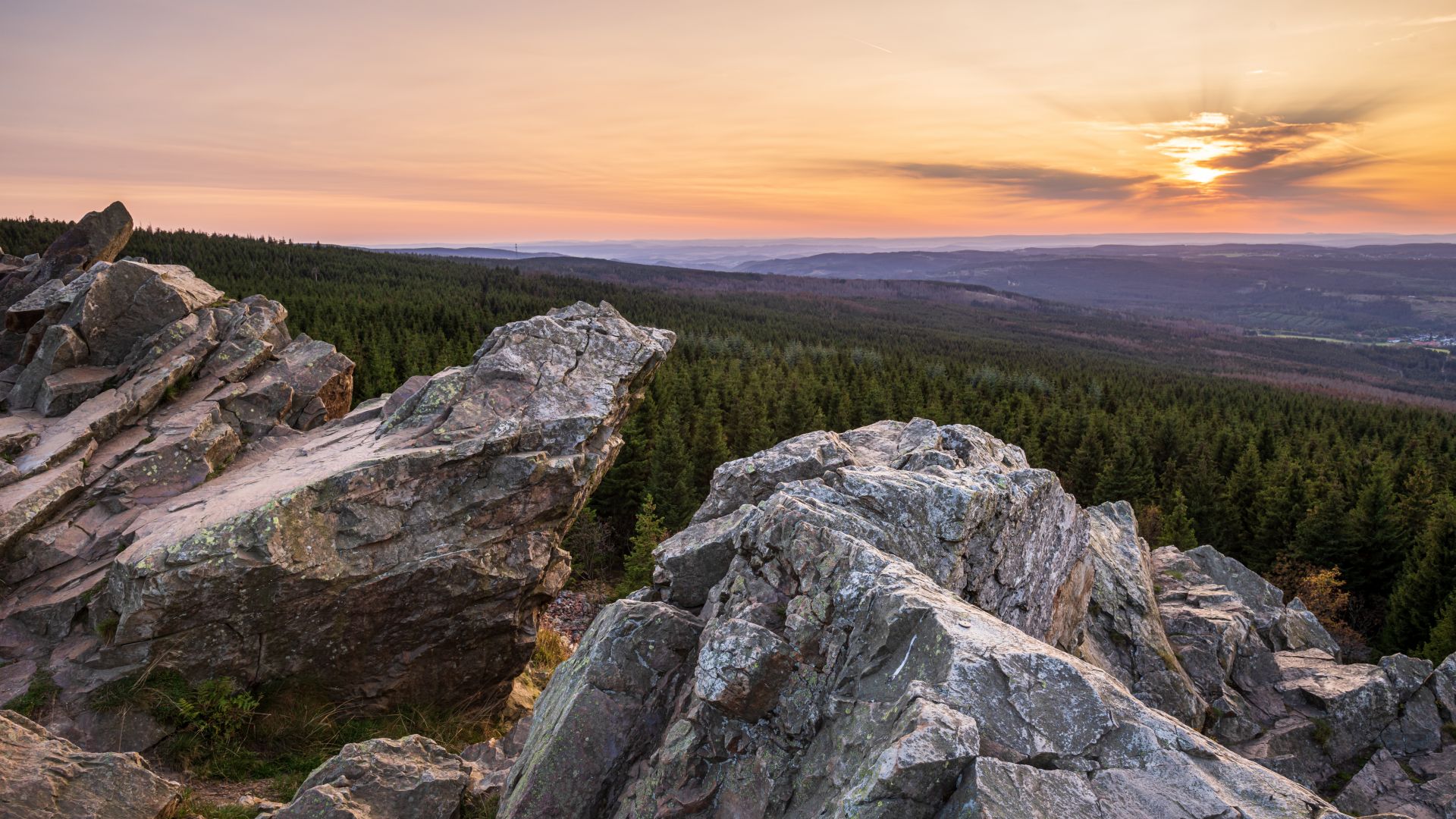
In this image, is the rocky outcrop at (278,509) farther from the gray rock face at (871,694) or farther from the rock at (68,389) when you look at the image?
the gray rock face at (871,694)

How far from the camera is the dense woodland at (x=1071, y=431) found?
122 feet

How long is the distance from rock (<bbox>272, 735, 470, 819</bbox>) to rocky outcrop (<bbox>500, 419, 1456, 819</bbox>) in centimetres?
202

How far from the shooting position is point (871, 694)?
25.5 ft

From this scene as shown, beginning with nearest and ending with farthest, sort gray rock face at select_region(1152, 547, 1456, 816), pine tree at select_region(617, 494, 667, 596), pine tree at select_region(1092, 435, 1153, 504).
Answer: gray rock face at select_region(1152, 547, 1456, 816)
pine tree at select_region(617, 494, 667, 596)
pine tree at select_region(1092, 435, 1153, 504)

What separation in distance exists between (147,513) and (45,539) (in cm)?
198

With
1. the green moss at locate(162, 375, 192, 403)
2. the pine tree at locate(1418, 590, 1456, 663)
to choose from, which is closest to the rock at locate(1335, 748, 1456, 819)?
the pine tree at locate(1418, 590, 1456, 663)

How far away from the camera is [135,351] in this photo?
22031 mm

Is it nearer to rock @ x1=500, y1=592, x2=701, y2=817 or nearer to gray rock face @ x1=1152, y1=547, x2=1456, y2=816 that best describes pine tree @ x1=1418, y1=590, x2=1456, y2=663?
gray rock face @ x1=1152, y1=547, x2=1456, y2=816

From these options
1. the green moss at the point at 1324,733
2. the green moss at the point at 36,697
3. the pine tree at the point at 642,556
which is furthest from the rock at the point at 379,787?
the green moss at the point at 1324,733

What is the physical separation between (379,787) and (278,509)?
6582 millimetres

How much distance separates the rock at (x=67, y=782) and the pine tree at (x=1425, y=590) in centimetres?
4392

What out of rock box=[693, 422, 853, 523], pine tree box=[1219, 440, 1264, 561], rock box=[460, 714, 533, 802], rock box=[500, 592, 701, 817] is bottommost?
pine tree box=[1219, 440, 1264, 561]

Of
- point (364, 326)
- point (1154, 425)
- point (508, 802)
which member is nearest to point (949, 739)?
point (508, 802)

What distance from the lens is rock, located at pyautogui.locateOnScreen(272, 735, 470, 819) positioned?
33.5 feet
